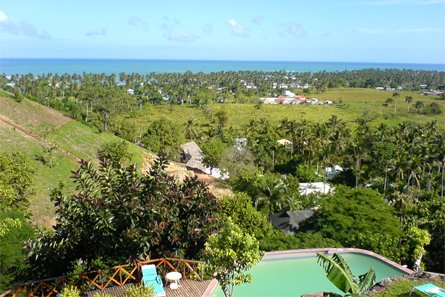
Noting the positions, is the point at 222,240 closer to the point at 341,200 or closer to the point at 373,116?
the point at 341,200

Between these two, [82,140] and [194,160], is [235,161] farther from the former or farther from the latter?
[82,140]

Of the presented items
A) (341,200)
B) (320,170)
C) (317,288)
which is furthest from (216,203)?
(320,170)

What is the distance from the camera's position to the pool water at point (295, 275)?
14938mm

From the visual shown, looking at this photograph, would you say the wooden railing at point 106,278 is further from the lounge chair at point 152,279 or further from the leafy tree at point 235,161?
the leafy tree at point 235,161

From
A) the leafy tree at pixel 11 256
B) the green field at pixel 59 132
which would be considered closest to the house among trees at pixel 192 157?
the green field at pixel 59 132

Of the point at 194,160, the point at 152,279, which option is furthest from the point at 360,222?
the point at 194,160

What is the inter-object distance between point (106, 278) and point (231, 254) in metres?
4.95

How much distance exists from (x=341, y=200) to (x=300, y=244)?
22.8 feet

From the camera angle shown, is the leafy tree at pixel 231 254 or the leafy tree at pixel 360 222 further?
the leafy tree at pixel 360 222

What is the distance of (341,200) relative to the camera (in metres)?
26.0

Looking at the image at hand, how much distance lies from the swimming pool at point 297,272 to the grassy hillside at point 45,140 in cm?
1816

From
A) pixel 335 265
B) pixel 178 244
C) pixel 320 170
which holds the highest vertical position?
pixel 335 265

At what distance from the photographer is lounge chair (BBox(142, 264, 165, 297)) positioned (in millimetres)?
12609

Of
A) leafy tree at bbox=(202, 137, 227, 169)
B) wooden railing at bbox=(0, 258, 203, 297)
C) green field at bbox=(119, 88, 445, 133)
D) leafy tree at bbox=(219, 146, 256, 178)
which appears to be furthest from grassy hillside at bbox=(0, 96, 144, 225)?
green field at bbox=(119, 88, 445, 133)
